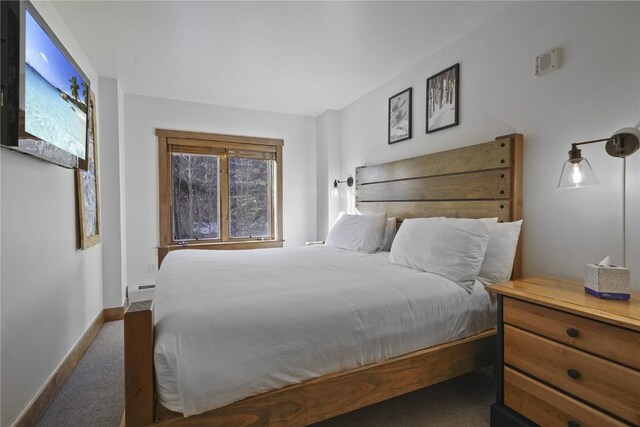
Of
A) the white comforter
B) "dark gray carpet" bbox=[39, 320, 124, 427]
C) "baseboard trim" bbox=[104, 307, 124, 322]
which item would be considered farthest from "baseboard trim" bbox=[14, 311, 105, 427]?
the white comforter

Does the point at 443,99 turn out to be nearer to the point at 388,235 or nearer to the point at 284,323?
the point at 388,235

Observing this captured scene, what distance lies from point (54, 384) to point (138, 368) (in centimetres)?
139

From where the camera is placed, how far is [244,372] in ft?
3.73

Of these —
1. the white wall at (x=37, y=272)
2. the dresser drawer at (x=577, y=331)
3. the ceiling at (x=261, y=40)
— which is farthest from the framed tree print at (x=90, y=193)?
the dresser drawer at (x=577, y=331)

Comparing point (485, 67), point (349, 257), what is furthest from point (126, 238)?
point (485, 67)

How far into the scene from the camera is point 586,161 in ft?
4.83

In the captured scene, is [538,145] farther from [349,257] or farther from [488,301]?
[349,257]

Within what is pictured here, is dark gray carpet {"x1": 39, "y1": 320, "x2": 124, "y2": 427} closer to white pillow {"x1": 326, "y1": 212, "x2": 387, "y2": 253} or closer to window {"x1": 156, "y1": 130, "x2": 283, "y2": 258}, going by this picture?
window {"x1": 156, "y1": 130, "x2": 283, "y2": 258}

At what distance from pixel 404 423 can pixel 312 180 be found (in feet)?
11.1

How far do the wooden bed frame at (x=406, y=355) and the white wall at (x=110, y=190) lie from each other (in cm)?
239

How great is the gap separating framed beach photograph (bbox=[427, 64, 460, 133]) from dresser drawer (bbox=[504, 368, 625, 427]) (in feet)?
6.16

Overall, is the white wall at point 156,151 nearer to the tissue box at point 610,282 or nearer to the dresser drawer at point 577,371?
the dresser drawer at point 577,371

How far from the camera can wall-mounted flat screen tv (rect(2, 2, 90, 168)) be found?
57.0 inches

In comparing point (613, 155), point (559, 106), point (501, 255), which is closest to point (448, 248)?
point (501, 255)
